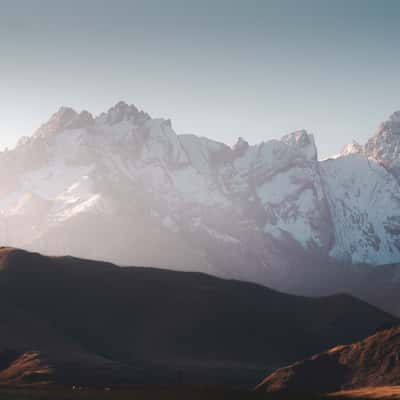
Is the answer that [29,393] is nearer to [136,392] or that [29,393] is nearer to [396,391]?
[136,392]

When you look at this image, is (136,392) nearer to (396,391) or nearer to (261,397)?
(261,397)

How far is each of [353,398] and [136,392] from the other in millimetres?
35732

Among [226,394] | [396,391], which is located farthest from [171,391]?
[396,391]

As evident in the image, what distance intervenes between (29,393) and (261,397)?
131 ft

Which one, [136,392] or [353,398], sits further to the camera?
[136,392]

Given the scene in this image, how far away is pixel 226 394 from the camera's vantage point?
156000mm

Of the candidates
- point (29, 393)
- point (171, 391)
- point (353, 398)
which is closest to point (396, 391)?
point (353, 398)

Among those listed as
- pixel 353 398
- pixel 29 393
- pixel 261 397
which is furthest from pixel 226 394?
pixel 29 393

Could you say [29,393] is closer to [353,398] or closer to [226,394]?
[226,394]

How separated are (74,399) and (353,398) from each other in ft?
135

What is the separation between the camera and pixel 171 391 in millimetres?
160625

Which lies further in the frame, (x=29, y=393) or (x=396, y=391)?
(x=29, y=393)

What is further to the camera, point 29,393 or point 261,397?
point 29,393

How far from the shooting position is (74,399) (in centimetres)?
16050
